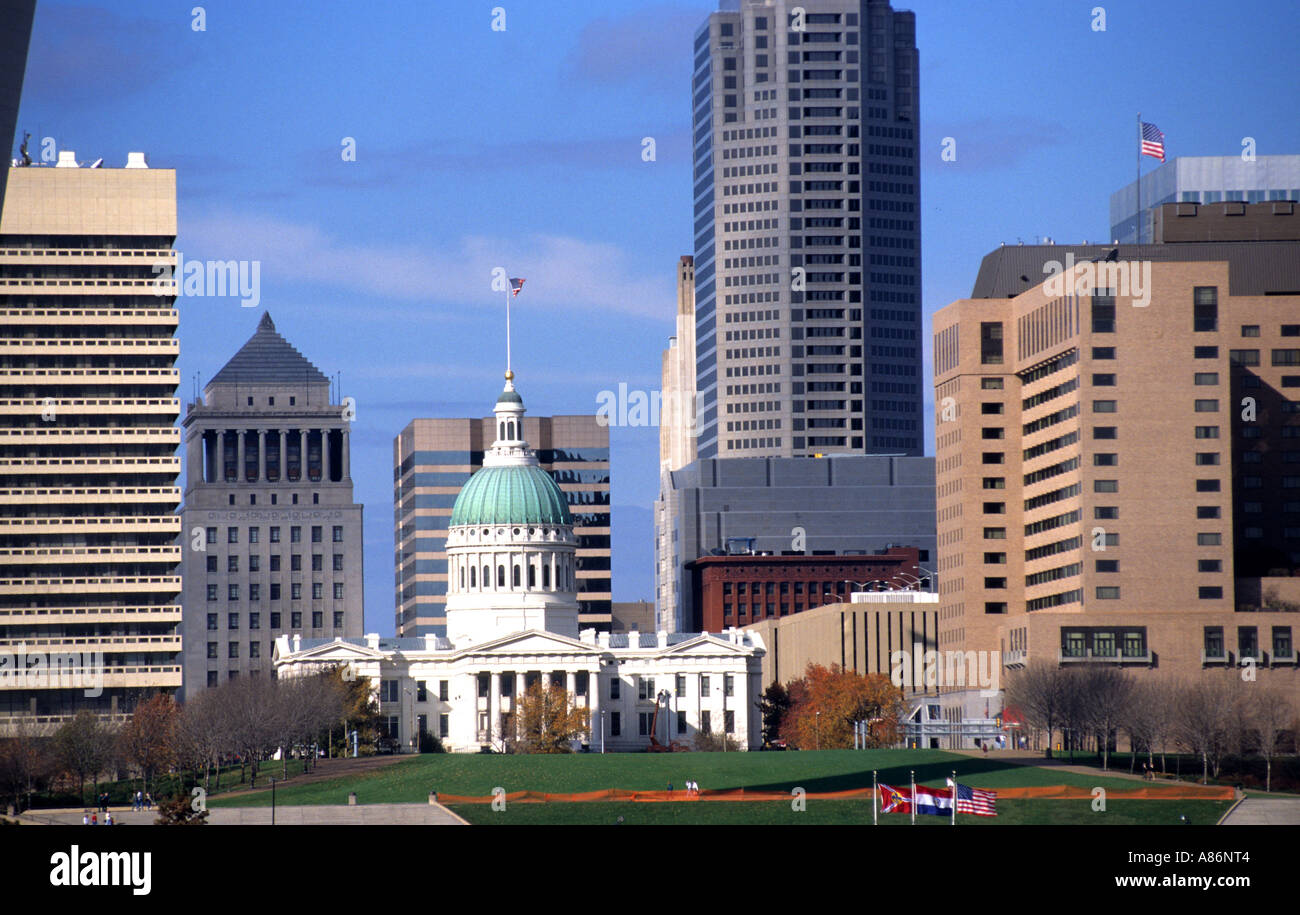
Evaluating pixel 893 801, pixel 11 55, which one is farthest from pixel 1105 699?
pixel 11 55

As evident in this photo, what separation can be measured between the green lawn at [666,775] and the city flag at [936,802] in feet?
49.9

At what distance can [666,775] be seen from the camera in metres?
150

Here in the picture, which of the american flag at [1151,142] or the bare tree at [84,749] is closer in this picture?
the bare tree at [84,749]

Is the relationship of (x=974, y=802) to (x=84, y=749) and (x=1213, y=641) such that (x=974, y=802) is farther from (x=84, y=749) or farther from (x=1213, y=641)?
(x=1213, y=641)

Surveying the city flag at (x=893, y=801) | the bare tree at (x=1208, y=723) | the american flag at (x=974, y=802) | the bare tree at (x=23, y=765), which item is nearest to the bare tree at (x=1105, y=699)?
the bare tree at (x=1208, y=723)

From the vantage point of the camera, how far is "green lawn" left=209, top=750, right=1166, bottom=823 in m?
136

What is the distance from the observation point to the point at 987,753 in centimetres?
16288

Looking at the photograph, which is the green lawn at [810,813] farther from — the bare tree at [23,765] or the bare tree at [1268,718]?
the bare tree at [1268,718]

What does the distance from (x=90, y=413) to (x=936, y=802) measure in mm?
111415

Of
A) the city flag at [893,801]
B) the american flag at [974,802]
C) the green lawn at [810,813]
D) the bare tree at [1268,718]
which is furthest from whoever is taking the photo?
the bare tree at [1268,718]

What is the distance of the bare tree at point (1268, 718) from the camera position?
160375 millimetres

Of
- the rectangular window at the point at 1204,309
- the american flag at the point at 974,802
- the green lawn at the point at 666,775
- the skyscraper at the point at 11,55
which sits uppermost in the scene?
the rectangular window at the point at 1204,309
